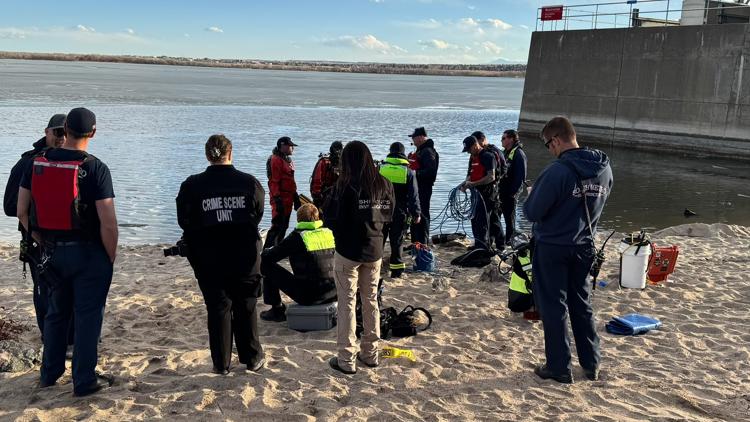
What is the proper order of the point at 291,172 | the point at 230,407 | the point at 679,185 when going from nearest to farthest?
the point at 230,407
the point at 291,172
the point at 679,185

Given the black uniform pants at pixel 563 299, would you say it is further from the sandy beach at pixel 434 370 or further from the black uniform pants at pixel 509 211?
the black uniform pants at pixel 509 211

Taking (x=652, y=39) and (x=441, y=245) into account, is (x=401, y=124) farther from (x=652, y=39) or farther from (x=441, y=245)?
(x=441, y=245)

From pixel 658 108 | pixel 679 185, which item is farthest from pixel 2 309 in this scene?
pixel 658 108

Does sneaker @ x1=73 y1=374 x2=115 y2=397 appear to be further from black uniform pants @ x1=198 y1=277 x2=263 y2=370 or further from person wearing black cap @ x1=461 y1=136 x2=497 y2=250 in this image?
person wearing black cap @ x1=461 y1=136 x2=497 y2=250

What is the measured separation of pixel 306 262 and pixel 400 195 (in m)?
2.15

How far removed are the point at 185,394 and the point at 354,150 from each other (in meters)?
1.90

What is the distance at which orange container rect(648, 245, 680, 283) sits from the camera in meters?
7.15

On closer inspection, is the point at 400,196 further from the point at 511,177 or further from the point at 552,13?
the point at 552,13

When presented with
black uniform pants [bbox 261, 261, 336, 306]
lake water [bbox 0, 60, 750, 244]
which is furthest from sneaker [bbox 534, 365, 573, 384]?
lake water [bbox 0, 60, 750, 244]

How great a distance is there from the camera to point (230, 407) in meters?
4.07

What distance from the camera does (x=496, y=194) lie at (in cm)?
859

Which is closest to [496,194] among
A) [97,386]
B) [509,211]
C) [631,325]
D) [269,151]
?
[509,211]

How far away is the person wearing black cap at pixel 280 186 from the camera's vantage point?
24.5 feet

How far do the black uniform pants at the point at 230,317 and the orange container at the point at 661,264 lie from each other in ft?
15.0
